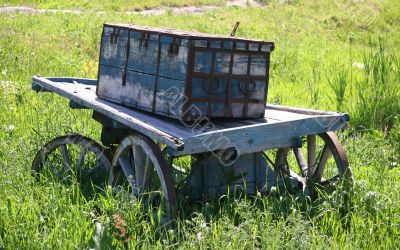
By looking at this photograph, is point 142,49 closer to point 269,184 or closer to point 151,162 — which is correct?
point 151,162

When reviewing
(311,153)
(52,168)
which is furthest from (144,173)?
(311,153)

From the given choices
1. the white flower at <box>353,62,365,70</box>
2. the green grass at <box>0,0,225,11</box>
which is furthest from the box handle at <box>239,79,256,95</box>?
the green grass at <box>0,0,225,11</box>

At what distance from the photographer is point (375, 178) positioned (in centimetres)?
479

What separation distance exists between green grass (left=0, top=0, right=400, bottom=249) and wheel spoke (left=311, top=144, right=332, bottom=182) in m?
0.24

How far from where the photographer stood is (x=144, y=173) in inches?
165

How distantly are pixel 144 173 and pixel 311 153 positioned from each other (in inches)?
52.0

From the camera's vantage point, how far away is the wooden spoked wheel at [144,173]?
3789 millimetres

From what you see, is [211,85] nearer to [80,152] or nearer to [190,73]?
[190,73]

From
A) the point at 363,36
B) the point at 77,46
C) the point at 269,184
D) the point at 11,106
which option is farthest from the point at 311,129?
the point at 363,36

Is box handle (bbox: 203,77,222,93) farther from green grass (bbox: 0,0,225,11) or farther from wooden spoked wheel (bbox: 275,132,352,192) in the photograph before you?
green grass (bbox: 0,0,225,11)

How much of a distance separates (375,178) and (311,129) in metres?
0.88

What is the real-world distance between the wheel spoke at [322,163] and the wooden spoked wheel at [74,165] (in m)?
1.54

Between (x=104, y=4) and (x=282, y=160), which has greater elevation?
(x=104, y=4)

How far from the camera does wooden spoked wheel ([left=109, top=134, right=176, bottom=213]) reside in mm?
3789
